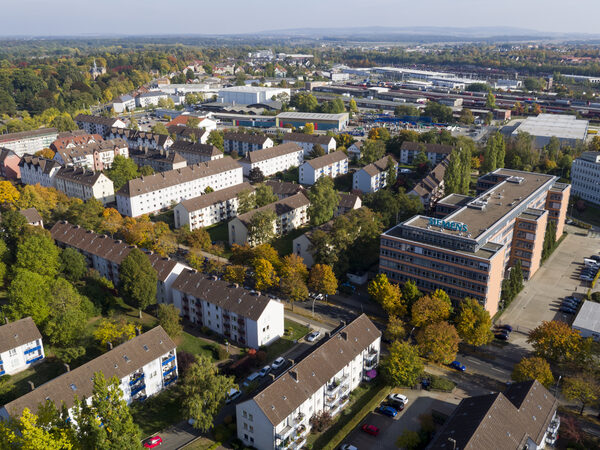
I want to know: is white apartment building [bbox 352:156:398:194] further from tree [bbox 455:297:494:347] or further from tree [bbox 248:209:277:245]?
tree [bbox 455:297:494:347]

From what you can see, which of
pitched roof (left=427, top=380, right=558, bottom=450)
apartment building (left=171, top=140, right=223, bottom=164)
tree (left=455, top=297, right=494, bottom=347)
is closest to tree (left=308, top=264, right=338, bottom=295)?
tree (left=455, top=297, right=494, bottom=347)

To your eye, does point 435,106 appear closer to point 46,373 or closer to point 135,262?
point 135,262

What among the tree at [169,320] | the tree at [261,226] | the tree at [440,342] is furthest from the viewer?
the tree at [261,226]

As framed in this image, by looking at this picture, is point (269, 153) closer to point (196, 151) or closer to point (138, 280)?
point (196, 151)

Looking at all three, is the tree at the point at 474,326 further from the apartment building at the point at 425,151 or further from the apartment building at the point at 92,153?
the apartment building at the point at 92,153

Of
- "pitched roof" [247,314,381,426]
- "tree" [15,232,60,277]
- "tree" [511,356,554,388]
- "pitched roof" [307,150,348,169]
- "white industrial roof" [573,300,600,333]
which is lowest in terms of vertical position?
"white industrial roof" [573,300,600,333]

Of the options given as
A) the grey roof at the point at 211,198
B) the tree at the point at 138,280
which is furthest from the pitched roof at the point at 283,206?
the tree at the point at 138,280

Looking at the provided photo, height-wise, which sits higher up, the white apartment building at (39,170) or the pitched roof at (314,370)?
the white apartment building at (39,170)

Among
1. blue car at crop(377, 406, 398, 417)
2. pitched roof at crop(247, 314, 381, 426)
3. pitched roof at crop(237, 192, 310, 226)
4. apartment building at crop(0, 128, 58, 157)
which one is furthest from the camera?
apartment building at crop(0, 128, 58, 157)
